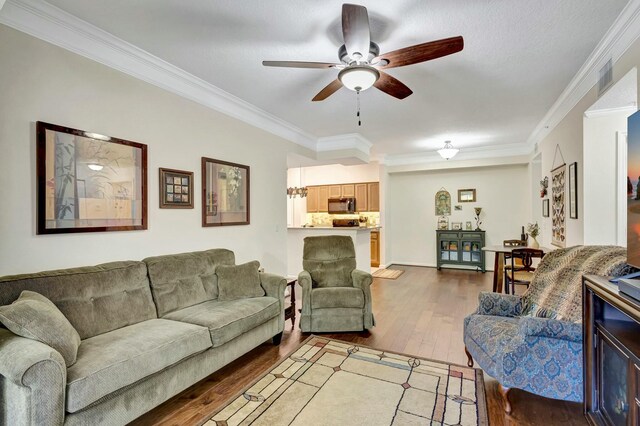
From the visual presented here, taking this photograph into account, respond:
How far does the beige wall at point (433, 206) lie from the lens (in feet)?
21.8

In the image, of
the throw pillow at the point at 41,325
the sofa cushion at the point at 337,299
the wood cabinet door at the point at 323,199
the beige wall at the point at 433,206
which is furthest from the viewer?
the wood cabinet door at the point at 323,199

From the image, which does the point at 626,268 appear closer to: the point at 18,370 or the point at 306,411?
the point at 306,411

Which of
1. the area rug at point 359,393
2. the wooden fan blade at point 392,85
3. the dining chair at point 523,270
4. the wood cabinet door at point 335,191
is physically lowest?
the area rug at point 359,393

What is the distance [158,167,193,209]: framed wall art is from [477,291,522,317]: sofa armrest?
2.86 meters

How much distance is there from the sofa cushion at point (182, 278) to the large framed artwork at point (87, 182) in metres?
0.42

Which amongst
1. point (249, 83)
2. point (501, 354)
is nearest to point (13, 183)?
point (249, 83)

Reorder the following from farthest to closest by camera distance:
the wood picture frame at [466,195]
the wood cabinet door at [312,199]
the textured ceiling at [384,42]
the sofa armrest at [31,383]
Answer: the wood cabinet door at [312,199] < the wood picture frame at [466,195] < the textured ceiling at [384,42] < the sofa armrest at [31,383]

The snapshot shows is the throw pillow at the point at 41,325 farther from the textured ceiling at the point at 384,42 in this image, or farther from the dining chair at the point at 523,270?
the dining chair at the point at 523,270

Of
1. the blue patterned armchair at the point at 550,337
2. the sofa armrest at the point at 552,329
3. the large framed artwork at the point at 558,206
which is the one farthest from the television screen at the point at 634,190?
the large framed artwork at the point at 558,206

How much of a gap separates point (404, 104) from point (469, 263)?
4.43 meters

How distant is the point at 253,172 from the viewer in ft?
13.6

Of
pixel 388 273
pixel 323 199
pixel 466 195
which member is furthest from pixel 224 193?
pixel 466 195

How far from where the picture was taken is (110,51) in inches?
98.7

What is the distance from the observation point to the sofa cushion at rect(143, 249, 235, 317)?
2.60m
